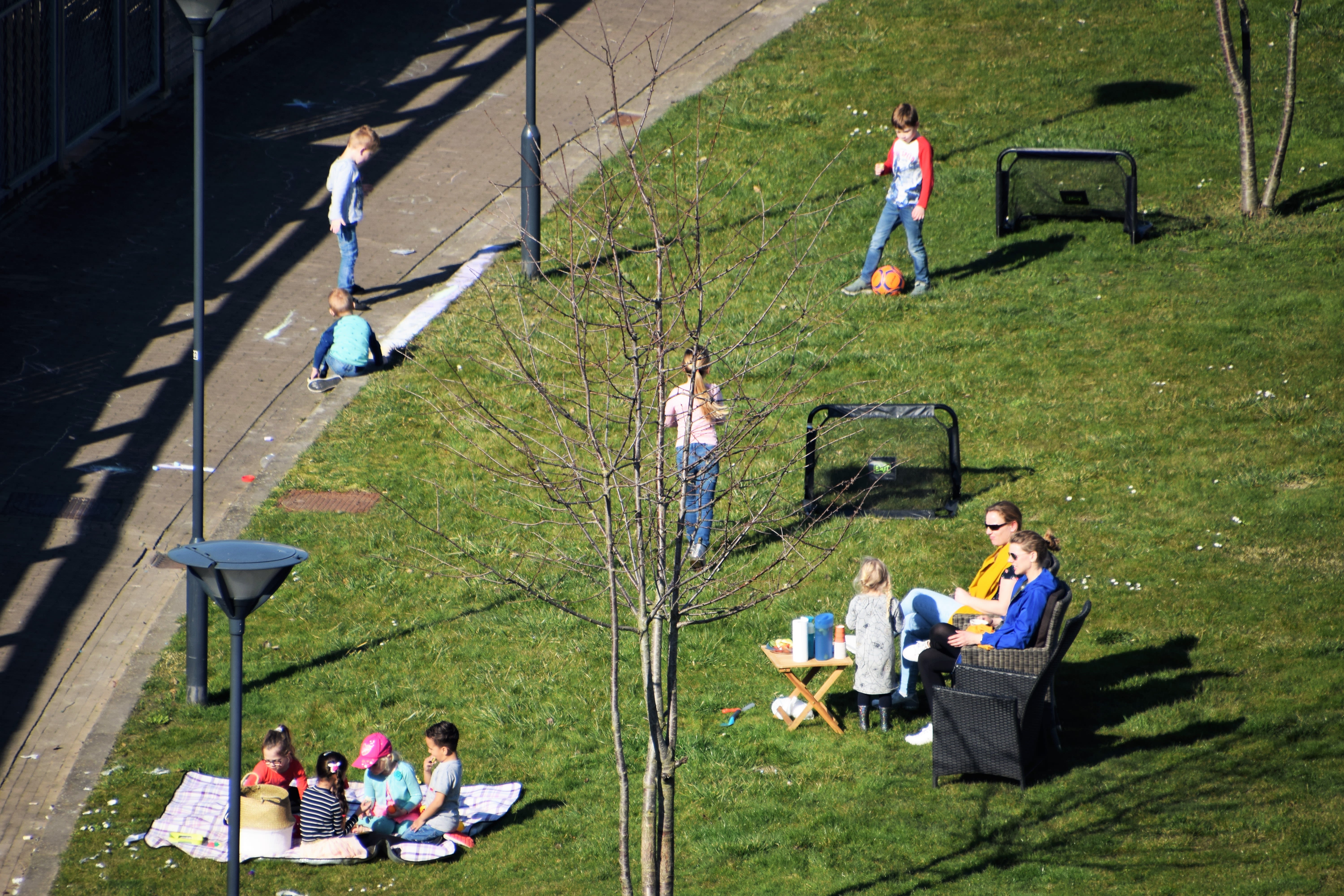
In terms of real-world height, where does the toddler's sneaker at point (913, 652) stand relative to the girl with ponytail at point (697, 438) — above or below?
below

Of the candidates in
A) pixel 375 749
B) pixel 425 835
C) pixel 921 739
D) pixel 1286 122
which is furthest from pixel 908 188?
pixel 425 835

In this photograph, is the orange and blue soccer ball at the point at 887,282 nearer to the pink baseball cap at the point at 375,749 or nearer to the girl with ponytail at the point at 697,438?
the girl with ponytail at the point at 697,438

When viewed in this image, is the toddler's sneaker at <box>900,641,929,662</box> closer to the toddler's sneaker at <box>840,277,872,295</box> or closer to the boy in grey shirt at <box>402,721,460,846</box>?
the boy in grey shirt at <box>402,721,460,846</box>

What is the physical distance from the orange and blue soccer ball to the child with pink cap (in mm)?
8654

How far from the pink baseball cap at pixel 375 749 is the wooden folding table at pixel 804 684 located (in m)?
2.61

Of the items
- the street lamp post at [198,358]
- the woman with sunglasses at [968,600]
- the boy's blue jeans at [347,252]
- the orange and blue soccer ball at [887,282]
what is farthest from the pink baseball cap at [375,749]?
the orange and blue soccer ball at [887,282]

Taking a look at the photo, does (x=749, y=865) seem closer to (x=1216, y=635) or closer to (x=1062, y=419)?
(x=1216, y=635)

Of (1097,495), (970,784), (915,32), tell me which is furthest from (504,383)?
(915,32)

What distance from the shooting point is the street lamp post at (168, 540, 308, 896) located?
7273 mm

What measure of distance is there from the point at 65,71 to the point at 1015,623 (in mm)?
14565

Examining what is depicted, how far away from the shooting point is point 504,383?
14.6 metres

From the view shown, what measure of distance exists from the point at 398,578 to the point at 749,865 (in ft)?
15.2

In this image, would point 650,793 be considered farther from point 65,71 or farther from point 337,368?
point 65,71

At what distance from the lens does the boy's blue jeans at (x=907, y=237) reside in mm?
15469
